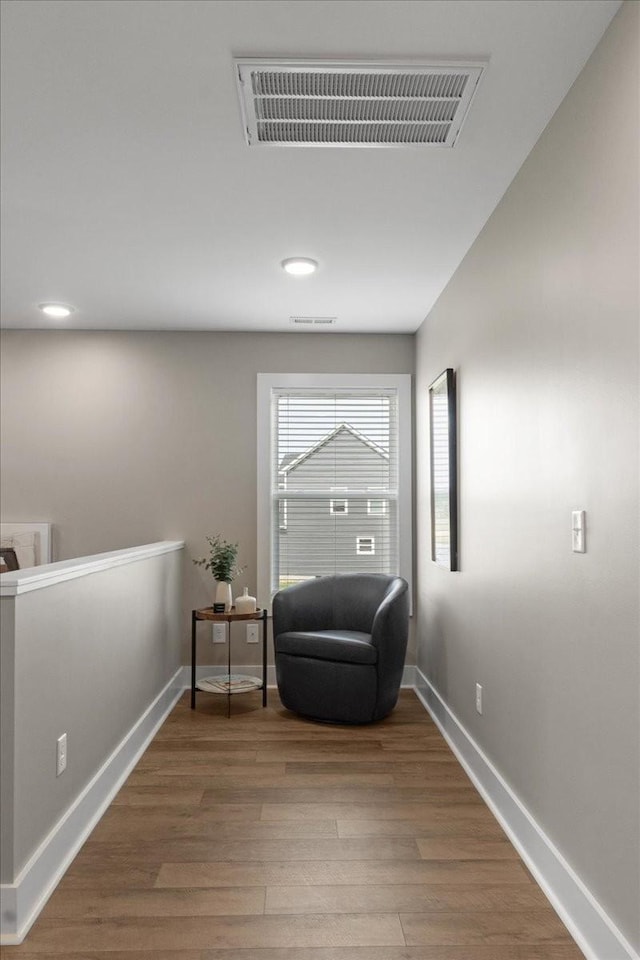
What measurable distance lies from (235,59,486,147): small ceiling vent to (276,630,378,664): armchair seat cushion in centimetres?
254

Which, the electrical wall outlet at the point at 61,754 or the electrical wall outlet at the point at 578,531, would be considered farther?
the electrical wall outlet at the point at 61,754

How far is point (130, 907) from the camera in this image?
7.25 ft

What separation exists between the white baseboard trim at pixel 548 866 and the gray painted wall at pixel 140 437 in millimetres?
2152

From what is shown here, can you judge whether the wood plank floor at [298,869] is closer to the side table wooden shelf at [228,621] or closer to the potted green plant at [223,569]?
the side table wooden shelf at [228,621]

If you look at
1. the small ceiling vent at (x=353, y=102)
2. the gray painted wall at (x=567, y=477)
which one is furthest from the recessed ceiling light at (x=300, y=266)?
the small ceiling vent at (x=353, y=102)

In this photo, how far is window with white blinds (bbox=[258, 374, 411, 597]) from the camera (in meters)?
5.00

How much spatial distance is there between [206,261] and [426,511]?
2.00m

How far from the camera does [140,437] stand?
493 cm

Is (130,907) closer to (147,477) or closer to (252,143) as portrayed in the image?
(252,143)

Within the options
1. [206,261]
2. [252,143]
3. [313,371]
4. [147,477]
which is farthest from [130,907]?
[313,371]

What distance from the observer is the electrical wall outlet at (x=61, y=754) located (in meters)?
2.42

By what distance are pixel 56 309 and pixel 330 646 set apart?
8.38 feet

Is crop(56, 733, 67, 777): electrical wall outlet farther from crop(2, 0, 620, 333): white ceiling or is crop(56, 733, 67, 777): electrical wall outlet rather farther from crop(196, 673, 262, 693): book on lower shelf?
crop(2, 0, 620, 333): white ceiling

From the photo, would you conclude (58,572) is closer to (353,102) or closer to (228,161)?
(228,161)
